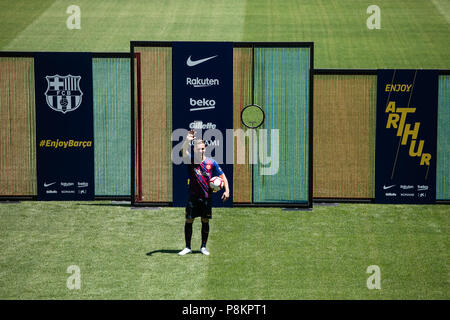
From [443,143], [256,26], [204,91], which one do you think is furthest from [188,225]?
[256,26]

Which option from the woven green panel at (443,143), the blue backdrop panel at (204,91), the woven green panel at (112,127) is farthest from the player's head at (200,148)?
the woven green panel at (443,143)

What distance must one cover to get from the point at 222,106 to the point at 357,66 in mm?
11663

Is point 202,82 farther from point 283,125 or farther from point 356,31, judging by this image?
point 356,31

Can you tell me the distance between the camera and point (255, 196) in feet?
53.4

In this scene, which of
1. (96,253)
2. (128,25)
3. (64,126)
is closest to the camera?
(96,253)

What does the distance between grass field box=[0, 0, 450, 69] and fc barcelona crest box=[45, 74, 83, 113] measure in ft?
38.1

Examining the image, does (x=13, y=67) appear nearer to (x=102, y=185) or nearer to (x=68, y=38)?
(x=102, y=185)

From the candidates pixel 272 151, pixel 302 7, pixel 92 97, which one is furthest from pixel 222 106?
Answer: pixel 302 7

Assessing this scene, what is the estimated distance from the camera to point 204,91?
1584 cm

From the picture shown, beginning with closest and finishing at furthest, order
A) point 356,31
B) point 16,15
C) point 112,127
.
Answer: point 112,127
point 356,31
point 16,15

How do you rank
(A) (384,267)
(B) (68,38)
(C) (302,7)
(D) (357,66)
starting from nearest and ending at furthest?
1. (A) (384,267)
2. (D) (357,66)
3. (B) (68,38)
4. (C) (302,7)

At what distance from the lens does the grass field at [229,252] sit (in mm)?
11773

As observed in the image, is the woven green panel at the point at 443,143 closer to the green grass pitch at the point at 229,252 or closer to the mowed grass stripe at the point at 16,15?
the green grass pitch at the point at 229,252

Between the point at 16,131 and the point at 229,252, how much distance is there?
249 inches
